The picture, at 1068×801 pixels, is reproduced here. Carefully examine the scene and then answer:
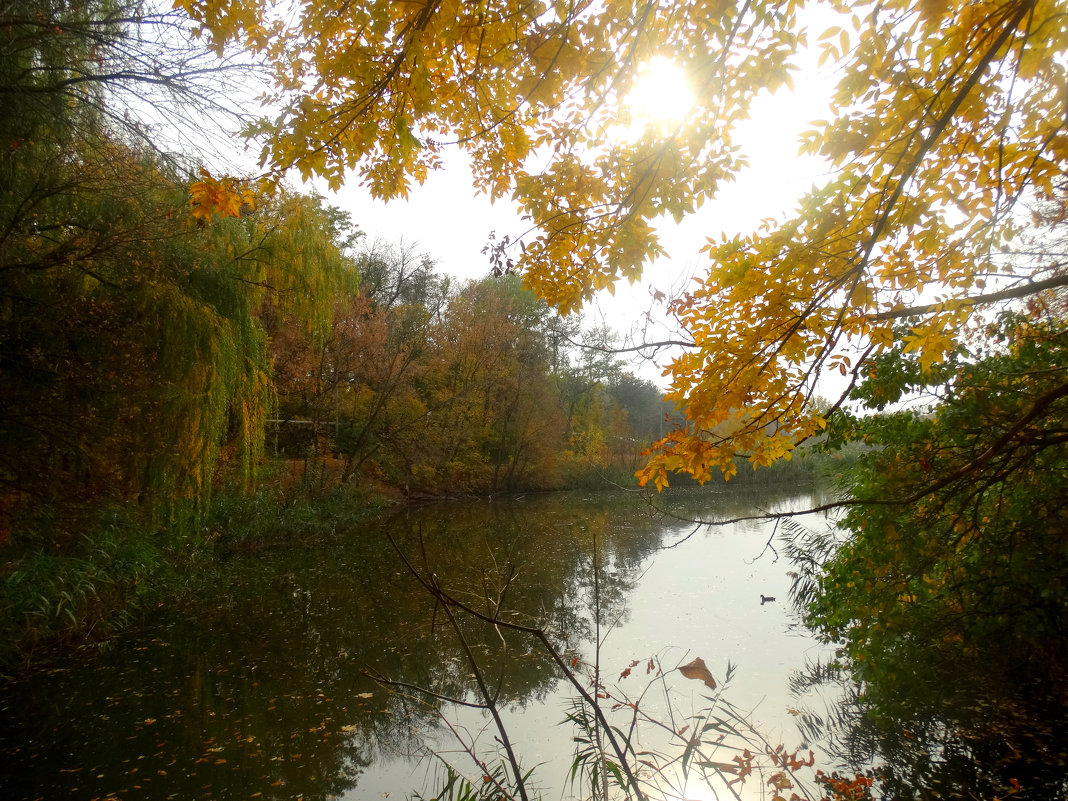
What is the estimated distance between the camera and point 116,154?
4.89 metres

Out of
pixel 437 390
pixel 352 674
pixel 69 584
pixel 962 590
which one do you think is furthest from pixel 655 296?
pixel 437 390

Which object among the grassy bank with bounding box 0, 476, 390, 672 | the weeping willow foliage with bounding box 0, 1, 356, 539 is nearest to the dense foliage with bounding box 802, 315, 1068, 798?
the weeping willow foliage with bounding box 0, 1, 356, 539

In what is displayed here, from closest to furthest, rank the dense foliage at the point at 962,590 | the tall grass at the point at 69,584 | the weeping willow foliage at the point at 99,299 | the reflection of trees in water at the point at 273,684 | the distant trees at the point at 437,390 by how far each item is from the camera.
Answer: the dense foliage at the point at 962,590 < the reflection of trees in water at the point at 273,684 < the weeping willow foliage at the point at 99,299 < the tall grass at the point at 69,584 < the distant trees at the point at 437,390

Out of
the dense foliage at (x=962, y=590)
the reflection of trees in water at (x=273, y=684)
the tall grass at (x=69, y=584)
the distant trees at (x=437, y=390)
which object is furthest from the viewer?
the distant trees at (x=437, y=390)

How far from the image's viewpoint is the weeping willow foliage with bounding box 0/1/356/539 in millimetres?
4367

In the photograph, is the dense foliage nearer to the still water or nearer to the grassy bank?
the still water

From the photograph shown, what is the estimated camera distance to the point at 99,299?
5590 mm

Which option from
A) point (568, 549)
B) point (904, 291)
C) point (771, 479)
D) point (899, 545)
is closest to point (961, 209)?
point (904, 291)

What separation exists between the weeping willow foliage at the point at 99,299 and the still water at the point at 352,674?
1721 mm

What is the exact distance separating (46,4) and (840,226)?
17.4ft

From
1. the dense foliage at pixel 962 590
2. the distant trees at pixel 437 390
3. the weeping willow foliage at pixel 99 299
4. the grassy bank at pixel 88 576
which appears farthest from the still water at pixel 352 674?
the distant trees at pixel 437 390

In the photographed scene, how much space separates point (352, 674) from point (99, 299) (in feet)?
13.6

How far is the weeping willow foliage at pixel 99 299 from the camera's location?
4367mm

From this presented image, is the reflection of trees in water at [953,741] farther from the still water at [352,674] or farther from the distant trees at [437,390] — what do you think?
the distant trees at [437,390]
